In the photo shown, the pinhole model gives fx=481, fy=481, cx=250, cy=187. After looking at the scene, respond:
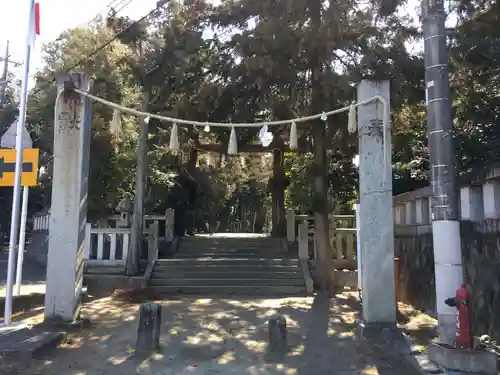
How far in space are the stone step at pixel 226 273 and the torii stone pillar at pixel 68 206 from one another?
5.35 m

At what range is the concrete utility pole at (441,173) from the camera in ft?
17.0

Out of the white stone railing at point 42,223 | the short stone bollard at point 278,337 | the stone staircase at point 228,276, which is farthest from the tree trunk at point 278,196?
the short stone bollard at point 278,337

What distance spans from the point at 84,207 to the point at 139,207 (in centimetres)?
539

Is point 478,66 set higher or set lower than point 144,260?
higher

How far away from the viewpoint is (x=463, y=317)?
4.91m

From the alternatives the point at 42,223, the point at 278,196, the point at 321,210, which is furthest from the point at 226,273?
the point at 42,223

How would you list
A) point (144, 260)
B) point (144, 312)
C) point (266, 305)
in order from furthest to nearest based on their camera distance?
1. point (144, 260)
2. point (266, 305)
3. point (144, 312)

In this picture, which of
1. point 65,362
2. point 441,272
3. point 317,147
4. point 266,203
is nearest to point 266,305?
point 317,147

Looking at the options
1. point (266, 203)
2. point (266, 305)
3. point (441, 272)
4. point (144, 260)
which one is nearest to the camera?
point (441, 272)

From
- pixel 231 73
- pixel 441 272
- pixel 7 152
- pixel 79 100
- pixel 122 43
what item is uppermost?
pixel 122 43

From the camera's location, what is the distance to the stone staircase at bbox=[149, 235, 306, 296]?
12.4m

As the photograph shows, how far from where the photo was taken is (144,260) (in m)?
14.5

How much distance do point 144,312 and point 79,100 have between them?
3.76m

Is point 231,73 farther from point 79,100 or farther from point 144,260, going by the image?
point 144,260
